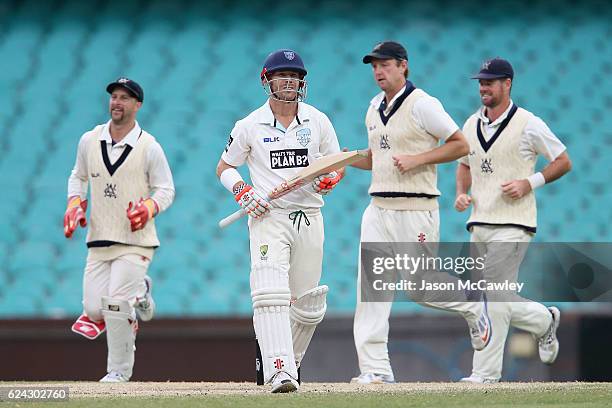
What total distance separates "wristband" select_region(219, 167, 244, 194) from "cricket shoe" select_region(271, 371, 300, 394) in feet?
2.95

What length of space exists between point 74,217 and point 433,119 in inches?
82.6

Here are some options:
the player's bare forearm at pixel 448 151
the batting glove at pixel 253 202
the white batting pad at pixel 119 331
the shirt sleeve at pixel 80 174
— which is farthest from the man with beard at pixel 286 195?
the shirt sleeve at pixel 80 174

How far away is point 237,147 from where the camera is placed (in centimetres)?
546

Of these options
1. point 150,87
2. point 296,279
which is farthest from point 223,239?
point 296,279

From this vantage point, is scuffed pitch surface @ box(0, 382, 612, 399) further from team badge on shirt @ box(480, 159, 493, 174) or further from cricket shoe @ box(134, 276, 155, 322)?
team badge on shirt @ box(480, 159, 493, 174)

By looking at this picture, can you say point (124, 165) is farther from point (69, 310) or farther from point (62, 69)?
point (62, 69)

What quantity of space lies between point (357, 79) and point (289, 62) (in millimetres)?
5630

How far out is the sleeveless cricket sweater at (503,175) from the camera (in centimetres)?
649

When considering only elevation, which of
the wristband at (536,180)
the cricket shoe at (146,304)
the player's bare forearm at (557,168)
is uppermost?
the player's bare forearm at (557,168)

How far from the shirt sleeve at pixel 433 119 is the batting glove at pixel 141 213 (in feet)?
5.21

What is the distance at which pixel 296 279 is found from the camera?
5.48 m

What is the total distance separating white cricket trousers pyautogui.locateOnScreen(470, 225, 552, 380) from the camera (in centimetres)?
644

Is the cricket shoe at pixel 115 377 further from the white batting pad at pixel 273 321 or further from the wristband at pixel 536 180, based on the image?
the wristband at pixel 536 180

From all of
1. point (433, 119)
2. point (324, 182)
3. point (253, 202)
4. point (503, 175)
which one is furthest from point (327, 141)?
point (503, 175)
